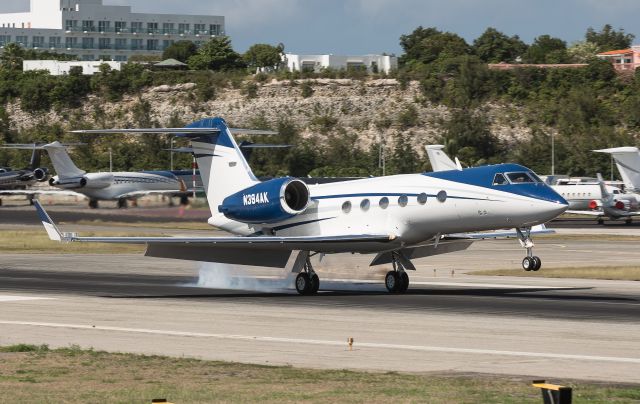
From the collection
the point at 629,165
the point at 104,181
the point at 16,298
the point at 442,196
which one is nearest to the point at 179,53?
the point at 104,181

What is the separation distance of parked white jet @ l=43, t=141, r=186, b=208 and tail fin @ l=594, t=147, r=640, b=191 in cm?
3064

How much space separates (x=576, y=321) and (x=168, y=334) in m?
8.69

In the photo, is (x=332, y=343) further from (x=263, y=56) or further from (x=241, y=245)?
(x=263, y=56)

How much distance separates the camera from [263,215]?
34.3 m

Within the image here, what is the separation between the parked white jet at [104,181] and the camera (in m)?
85.6

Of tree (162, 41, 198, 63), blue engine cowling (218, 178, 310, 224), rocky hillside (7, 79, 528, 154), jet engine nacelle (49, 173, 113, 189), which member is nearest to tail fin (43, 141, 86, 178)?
jet engine nacelle (49, 173, 113, 189)

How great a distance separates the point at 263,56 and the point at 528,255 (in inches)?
6368

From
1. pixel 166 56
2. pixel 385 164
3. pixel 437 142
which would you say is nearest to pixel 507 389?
pixel 385 164

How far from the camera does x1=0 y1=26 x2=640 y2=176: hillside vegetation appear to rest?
12581 centimetres

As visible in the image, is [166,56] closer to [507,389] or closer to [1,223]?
[1,223]

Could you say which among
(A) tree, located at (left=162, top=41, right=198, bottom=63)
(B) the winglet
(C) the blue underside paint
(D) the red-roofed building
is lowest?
(B) the winglet

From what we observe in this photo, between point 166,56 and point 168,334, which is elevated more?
point 166,56

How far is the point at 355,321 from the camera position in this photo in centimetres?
2623

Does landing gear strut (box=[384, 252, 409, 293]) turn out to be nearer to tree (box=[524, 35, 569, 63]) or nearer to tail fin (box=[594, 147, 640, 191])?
tail fin (box=[594, 147, 640, 191])
